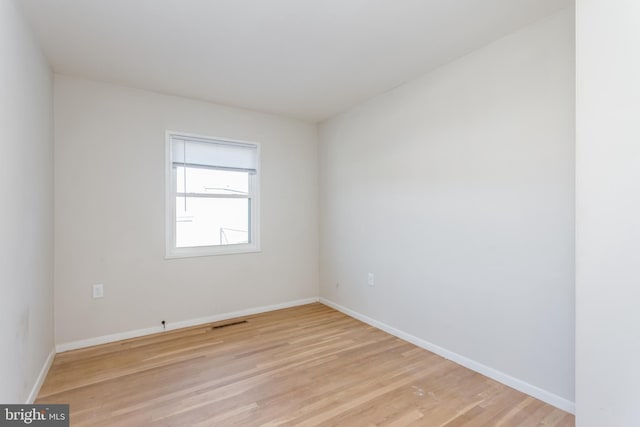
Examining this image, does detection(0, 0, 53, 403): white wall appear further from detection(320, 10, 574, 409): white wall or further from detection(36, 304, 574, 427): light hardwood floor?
detection(320, 10, 574, 409): white wall

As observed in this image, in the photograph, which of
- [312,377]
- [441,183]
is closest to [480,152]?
[441,183]

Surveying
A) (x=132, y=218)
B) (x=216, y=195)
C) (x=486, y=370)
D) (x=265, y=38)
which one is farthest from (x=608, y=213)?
(x=132, y=218)

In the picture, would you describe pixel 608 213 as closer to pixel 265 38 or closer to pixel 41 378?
pixel 265 38

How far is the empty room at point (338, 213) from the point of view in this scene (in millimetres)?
1438

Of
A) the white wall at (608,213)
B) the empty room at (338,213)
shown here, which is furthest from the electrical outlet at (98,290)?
the white wall at (608,213)

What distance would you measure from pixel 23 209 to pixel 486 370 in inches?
131

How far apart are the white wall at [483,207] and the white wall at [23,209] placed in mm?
2820

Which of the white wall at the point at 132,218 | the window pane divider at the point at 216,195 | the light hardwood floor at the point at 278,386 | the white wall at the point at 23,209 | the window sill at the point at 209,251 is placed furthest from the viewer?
the window pane divider at the point at 216,195

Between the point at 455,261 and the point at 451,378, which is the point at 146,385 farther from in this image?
the point at 455,261

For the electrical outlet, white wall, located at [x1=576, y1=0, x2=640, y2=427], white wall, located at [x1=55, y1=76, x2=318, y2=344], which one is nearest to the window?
white wall, located at [x1=55, y1=76, x2=318, y2=344]

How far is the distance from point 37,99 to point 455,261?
3.41m

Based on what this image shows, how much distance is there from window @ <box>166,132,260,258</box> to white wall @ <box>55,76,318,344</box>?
10cm

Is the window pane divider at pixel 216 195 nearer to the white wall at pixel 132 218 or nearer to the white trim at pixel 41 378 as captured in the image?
the white wall at pixel 132 218

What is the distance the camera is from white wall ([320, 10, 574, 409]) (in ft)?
6.30
